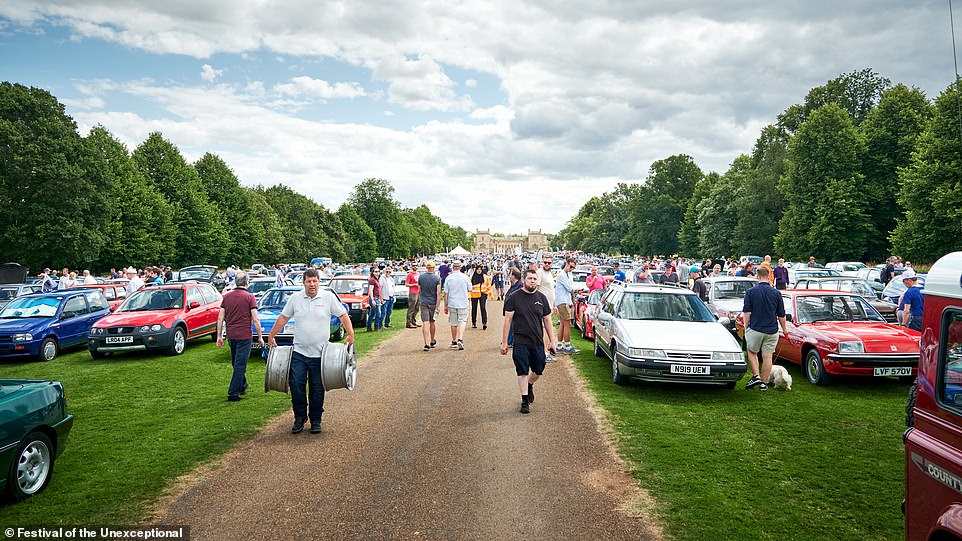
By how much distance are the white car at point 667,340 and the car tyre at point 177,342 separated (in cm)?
974

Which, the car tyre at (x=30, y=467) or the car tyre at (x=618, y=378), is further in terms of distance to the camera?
the car tyre at (x=618, y=378)

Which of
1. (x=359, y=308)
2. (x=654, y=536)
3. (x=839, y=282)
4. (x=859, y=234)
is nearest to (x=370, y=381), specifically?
(x=654, y=536)

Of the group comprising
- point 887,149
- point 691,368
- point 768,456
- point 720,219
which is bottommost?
point 768,456

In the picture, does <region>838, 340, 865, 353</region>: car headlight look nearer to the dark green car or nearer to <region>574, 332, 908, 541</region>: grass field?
<region>574, 332, 908, 541</region>: grass field

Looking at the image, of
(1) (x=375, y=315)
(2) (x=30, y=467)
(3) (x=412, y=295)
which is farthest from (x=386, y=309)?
(2) (x=30, y=467)

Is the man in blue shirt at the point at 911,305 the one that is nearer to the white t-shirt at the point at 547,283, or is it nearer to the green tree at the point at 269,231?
the white t-shirt at the point at 547,283

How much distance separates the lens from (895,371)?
8.90 metres

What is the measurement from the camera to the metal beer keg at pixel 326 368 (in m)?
7.17

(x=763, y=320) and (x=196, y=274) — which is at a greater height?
(x=196, y=274)

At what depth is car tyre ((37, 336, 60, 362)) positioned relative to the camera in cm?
1336

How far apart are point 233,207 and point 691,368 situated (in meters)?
58.4

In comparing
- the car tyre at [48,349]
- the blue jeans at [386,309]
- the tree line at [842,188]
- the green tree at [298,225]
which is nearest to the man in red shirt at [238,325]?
the car tyre at [48,349]

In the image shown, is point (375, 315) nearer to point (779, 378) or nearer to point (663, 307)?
point (663, 307)

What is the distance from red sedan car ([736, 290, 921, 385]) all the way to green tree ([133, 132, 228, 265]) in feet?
164
